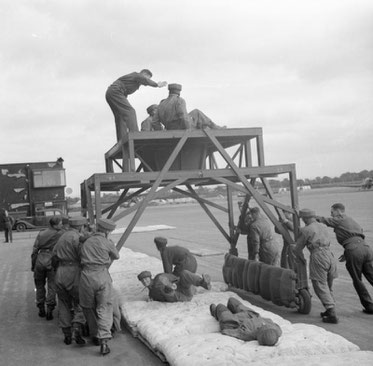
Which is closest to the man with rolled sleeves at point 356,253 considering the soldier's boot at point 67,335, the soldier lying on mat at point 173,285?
the soldier lying on mat at point 173,285

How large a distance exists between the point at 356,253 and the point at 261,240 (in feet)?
8.79

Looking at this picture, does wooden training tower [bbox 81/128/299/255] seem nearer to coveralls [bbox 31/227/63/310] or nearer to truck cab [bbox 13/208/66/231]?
coveralls [bbox 31/227/63/310]

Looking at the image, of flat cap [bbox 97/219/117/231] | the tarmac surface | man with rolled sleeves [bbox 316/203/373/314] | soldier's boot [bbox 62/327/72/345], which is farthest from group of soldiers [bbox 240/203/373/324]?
soldier's boot [bbox 62/327/72/345]

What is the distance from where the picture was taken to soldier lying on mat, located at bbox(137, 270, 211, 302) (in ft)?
24.2

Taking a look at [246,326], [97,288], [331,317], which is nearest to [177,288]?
[97,288]

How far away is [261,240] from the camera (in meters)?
9.50

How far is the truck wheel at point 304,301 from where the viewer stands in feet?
23.3

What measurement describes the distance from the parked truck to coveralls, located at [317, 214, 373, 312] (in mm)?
23140

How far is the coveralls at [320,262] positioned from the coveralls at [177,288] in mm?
1785

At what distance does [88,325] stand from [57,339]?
0.68 metres

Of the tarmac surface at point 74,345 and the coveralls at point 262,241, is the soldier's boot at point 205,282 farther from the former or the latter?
the coveralls at point 262,241

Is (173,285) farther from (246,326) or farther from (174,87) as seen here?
(174,87)

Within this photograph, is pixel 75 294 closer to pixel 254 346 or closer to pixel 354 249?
pixel 254 346

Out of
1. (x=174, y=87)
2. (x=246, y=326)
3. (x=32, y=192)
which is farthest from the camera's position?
(x=32, y=192)
